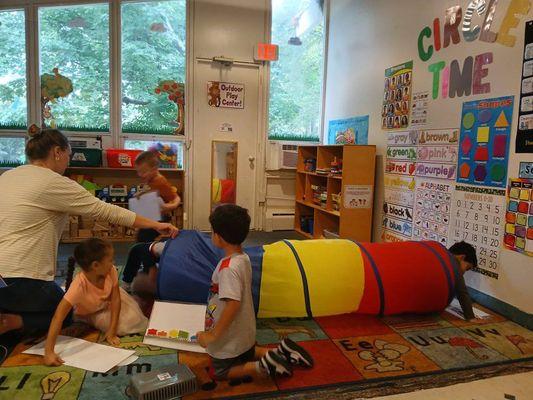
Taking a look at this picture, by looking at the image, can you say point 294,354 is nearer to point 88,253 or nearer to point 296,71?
point 88,253

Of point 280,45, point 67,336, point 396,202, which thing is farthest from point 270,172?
point 67,336

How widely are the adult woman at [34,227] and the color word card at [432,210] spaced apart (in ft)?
8.62

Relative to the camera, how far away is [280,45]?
222 inches

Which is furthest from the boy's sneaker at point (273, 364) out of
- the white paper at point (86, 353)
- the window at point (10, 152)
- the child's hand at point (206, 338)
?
the window at point (10, 152)

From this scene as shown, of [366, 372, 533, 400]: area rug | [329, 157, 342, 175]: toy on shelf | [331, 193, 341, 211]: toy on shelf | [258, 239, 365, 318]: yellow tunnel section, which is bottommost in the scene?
[366, 372, 533, 400]: area rug

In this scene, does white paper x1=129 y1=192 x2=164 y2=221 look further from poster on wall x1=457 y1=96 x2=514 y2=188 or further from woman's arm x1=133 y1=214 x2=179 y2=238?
poster on wall x1=457 y1=96 x2=514 y2=188

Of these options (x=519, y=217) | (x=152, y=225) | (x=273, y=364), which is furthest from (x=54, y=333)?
(x=519, y=217)

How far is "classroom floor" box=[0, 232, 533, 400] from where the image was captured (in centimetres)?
181

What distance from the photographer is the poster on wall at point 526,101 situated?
2.67m

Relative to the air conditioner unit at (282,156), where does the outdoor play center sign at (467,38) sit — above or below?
above

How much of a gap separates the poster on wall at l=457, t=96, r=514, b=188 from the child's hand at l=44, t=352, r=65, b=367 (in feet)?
9.52

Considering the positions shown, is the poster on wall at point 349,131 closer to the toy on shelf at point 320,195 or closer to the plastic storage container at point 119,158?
the toy on shelf at point 320,195

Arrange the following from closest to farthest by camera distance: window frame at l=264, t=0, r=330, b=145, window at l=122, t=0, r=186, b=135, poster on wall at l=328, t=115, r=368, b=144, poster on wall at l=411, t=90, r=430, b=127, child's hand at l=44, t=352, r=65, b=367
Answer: child's hand at l=44, t=352, r=65, b=367 → poster on wall at l=411, t=90, r=430, b=127 → poster on wall at l=328, t=115, r=368, b=144 → window at l=122, t=0, r=186, b=135 → window frame at l=264, t=0, r=330, b=145

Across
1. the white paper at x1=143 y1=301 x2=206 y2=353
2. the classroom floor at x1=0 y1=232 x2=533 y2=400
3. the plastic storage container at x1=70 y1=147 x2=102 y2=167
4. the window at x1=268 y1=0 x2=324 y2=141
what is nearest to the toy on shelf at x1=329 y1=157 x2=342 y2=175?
the window at x1=268 y1=0 x2=324 y2=141
